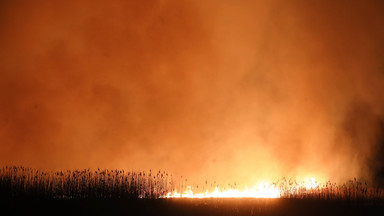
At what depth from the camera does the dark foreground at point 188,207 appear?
1024 cm

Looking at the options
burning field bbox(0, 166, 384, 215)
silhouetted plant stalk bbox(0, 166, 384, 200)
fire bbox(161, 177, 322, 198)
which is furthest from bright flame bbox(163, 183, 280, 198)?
silhouetted plant stalk bbox(0, 166, 384, 200)

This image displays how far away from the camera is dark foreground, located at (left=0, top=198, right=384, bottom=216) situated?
33.6 ft

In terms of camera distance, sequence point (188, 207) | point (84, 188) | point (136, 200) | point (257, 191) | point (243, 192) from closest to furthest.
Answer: point (188, 207)
point (136, 200)
point (84, 188)
point (243, 192)
point (257, 191)

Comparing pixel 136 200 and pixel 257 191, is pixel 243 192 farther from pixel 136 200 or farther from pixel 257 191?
pixel 136 200

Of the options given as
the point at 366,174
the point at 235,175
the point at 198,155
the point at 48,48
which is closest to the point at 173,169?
the point at 198,155

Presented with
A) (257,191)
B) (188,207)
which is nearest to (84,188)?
(188,207)

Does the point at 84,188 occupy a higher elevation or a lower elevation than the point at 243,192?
higher

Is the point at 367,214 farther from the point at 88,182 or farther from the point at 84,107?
the point at 84,107

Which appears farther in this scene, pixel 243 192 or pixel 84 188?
pixel 243 192

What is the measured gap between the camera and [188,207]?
10.8 meters

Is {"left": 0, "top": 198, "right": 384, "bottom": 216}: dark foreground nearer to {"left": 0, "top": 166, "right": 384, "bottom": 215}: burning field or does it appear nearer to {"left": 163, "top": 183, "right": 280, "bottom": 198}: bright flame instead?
{"left": 0, "top": 166, "right": 384, "bottom": 215}: burning field

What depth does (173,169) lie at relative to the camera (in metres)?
16.5

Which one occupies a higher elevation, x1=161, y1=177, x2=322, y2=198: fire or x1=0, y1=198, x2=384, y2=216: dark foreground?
x1=161, y1=177, x2=322, y2=198: fire

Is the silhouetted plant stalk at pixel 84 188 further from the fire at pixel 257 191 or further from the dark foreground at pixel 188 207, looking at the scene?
the fire at pixel 257 191
